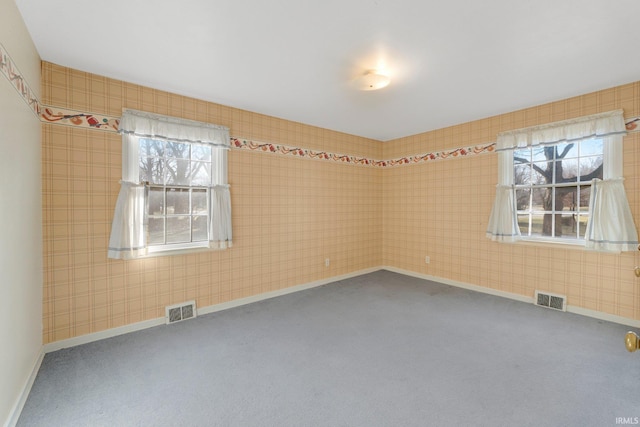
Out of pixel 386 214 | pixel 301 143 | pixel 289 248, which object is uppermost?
pixel 301 143

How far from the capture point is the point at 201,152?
3.35 m

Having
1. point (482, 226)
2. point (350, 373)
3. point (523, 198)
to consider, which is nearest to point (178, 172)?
point (350, 373)

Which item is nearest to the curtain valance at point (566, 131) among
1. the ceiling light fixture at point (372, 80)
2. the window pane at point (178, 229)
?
the ceiling light fixture at point (372, 80)

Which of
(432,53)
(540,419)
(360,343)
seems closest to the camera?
(540,419)

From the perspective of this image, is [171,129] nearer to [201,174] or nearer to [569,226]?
[201,174]

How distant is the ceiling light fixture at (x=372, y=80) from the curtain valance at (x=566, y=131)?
205cm

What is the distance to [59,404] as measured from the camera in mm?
1809

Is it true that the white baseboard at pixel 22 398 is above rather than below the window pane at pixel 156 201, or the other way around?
below

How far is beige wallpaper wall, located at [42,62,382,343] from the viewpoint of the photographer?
2.52m

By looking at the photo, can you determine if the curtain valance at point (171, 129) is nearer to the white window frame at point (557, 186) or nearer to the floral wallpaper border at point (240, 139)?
the floral wallpaper border at point (240, 139)

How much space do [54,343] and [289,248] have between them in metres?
2.56

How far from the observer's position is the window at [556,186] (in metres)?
3.25

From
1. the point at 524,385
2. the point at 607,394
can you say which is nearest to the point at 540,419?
the point at 524,385

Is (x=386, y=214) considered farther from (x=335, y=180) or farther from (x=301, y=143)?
(x=301, y=143)
